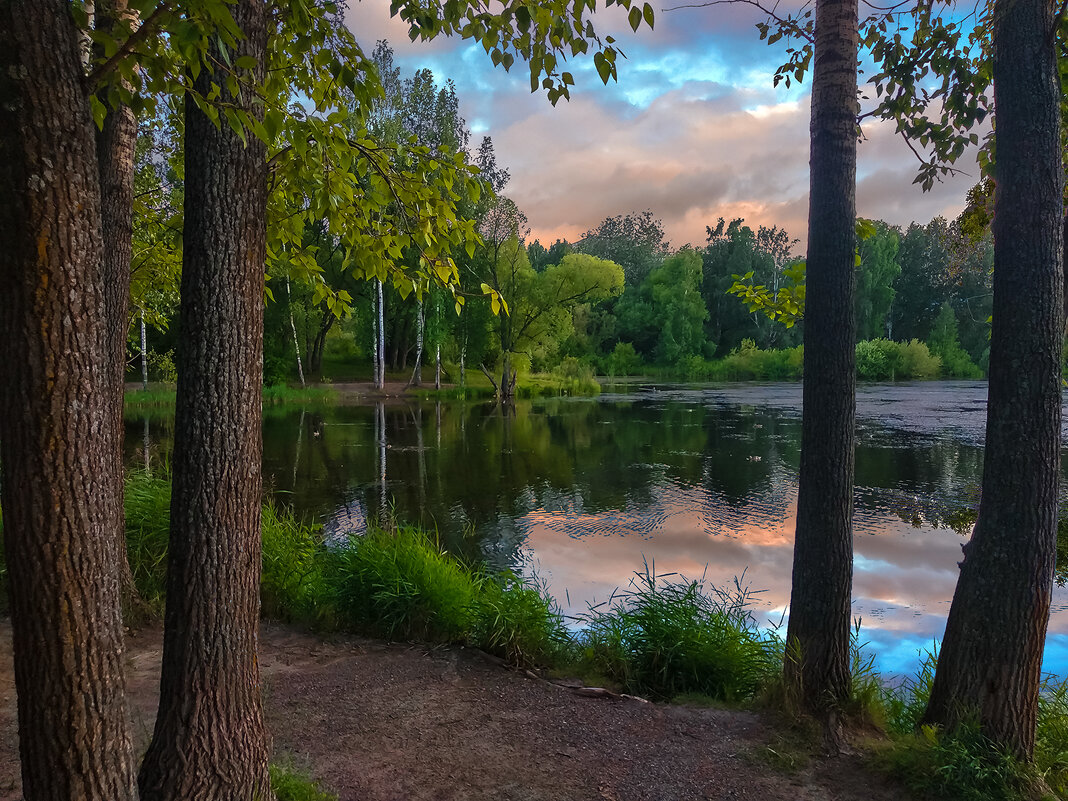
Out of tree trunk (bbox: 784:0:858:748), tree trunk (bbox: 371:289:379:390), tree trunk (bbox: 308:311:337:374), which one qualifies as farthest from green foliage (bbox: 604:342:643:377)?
tree trunk (bbox: 784:0:858:748)

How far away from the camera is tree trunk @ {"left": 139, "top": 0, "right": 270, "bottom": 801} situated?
8.41 ft

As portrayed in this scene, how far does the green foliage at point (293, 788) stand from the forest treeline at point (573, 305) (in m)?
2.25

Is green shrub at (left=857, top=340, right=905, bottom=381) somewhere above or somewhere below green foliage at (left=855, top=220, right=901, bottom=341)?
below

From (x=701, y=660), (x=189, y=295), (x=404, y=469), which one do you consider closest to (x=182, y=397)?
(x=189, y=295)

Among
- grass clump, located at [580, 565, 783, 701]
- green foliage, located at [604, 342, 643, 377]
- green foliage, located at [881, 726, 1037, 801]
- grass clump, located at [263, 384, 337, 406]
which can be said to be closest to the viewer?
green foliage, located at [881, 726, 1037, 801]

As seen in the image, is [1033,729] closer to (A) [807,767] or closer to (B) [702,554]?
(A) [807,767]

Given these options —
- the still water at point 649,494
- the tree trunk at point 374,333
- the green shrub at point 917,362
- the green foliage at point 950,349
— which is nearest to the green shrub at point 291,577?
the still water at point 649,494

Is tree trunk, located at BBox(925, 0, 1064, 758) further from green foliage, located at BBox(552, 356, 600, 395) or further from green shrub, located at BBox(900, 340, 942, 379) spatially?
green shrub, located at BBox(900, 340, 942, 379)

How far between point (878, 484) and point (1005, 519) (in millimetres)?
10707

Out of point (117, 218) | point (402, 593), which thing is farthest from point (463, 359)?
point (117, 218)

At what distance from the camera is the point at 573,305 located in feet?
124

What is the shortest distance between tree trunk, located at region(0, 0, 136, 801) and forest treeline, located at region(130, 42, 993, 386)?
183cm

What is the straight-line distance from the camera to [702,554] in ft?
31.1

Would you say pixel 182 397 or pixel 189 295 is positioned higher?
pixel 189 295
